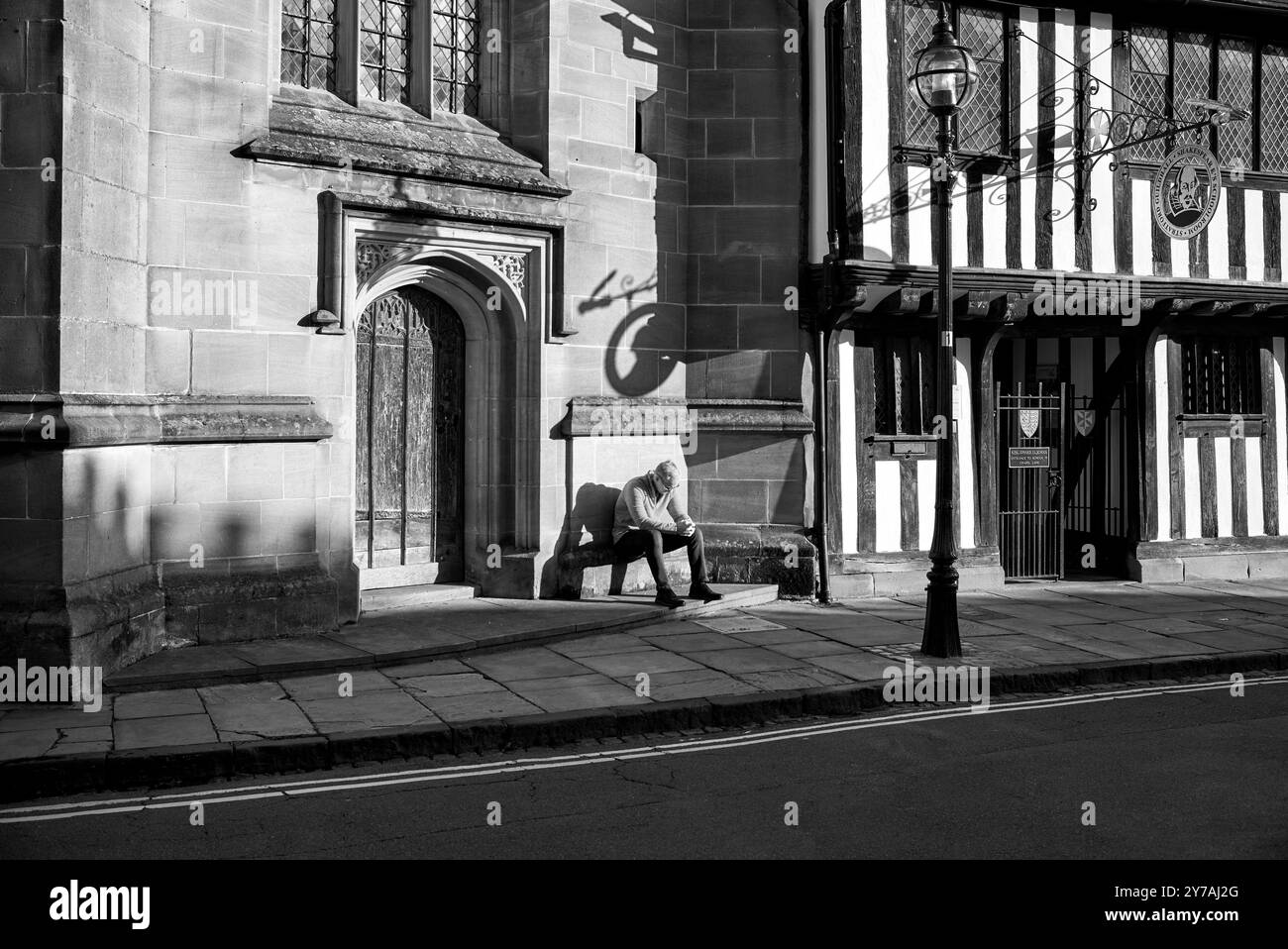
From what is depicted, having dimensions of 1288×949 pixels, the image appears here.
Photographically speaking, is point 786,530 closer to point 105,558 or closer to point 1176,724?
point 1176,724

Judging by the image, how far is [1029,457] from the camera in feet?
46.5

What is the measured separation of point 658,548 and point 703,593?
616 millimetres

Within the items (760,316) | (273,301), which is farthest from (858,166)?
(273,301)

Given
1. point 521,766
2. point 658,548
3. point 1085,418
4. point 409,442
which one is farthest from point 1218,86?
point 521,766

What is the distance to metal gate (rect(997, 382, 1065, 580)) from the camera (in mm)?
14141

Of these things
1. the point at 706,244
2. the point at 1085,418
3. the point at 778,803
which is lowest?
the point at 778,803

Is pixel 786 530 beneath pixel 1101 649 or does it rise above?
above

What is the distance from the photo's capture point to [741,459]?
12680mm

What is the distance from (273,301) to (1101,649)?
23.8ft

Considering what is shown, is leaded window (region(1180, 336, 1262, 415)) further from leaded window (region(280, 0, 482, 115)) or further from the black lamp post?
leaded window (region(280, 0, 482, 115))

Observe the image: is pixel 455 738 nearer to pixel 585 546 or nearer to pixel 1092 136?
pixel 585 546

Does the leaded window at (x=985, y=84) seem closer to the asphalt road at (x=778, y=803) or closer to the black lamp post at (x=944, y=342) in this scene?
the black lamp post at (x=944, y=342)

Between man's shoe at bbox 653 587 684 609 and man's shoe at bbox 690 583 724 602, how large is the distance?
Result: 11.8 inches

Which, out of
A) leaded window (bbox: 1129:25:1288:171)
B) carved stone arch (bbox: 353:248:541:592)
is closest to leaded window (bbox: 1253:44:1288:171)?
leaded window (bbox: 1129:25:1288:171)
